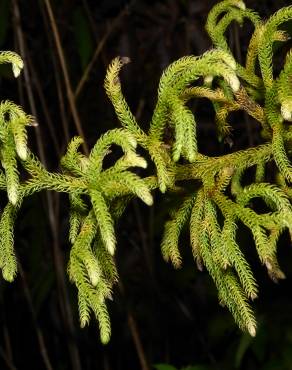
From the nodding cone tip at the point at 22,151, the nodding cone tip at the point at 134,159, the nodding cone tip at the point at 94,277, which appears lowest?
the nodding cone tip at the point at 94,277

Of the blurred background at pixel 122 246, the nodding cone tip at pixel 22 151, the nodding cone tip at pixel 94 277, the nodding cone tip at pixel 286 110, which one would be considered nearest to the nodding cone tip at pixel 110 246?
the nodding cone tip at pixel 94 277

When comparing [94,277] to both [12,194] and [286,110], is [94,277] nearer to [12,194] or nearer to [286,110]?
[12,194]

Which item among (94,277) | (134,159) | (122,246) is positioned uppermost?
(122,246)

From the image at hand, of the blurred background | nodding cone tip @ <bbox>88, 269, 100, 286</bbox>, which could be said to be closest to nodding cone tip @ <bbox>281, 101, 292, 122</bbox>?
nodding cone tip @ <bbox>88, 269, 100, 286</bbox>

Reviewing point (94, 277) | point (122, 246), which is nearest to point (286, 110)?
point (94, 277)

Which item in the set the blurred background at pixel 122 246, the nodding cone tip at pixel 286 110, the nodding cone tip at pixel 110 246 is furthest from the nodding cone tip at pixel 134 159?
the blurred background at pixel 122 246

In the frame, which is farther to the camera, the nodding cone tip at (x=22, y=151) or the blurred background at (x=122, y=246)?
the blurred background at (x=122, y=246)

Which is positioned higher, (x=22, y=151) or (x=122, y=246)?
(x=122, y=246)

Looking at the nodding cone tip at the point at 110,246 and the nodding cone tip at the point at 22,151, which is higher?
the nodding cone tip at the point at 22,151

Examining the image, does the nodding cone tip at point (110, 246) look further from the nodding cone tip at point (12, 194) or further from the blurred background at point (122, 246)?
the blurred background at point (122, 246)
